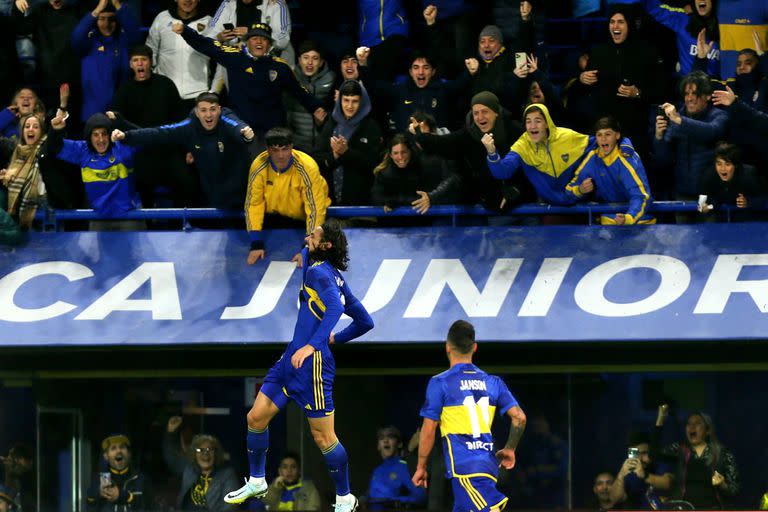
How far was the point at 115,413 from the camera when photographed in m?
16.5

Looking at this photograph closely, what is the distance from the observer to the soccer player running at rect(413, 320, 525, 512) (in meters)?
10.7

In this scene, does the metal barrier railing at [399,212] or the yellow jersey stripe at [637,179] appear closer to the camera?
the yellow jersey stripe at [637,179]

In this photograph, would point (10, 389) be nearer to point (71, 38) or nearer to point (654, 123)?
point (71, 38)

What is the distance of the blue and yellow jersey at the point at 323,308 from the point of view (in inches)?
445

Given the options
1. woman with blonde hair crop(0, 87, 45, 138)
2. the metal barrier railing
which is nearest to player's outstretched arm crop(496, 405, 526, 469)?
the metal barrier railing

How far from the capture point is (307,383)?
11586mm

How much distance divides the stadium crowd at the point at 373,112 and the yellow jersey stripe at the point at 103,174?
0.01m

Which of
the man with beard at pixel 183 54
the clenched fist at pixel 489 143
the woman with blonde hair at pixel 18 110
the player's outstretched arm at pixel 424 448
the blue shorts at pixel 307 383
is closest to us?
the player's outstretched arm at pixel 424 448

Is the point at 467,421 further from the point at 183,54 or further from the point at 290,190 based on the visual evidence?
the point at 183,54

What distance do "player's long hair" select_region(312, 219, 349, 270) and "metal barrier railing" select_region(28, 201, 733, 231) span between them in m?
2.52

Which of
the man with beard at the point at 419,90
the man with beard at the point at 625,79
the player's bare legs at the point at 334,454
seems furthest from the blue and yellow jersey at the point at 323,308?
the man with beard at the point at 625,79

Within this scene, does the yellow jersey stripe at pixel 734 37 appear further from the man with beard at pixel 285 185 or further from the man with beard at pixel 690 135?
the man with beard at pixel 285 185

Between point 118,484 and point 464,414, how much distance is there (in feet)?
17.8

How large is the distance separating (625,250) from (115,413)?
19.1ft
